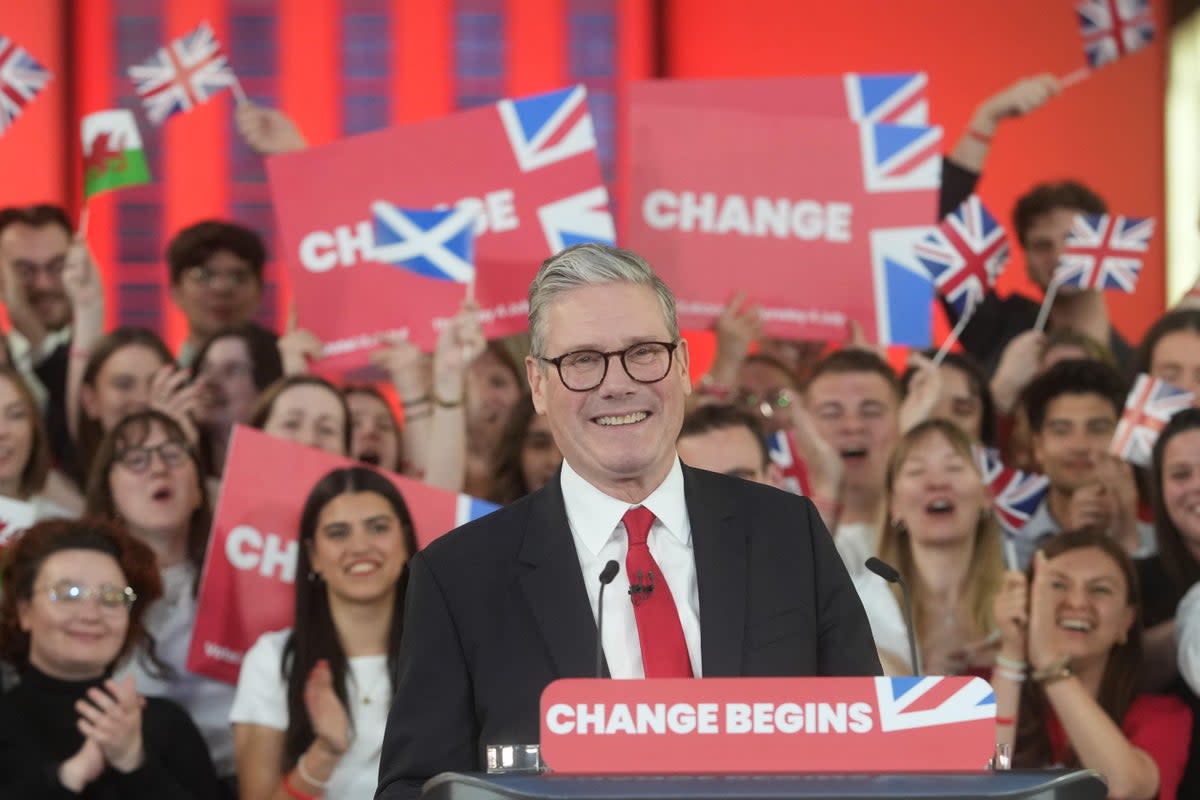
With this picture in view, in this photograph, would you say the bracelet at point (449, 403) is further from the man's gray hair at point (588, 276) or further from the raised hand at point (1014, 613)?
the man's gray hair at point (588, 276)

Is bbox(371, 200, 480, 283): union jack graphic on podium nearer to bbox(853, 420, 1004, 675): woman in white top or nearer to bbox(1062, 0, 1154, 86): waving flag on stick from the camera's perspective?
bbox(853, 420, 1004, 675): woman in white top

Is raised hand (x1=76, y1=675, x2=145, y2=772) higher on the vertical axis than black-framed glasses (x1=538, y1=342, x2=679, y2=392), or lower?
lower

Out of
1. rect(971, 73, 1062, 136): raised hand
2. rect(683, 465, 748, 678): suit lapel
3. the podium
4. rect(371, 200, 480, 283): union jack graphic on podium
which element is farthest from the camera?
rect(971, 73, 1062, 136): raised hand

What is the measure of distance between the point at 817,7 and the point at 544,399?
185 inches

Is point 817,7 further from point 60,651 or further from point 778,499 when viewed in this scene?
point 778,499

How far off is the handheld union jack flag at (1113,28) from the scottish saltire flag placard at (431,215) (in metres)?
1.49

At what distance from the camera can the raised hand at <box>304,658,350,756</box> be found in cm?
354

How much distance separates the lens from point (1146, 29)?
193 inches

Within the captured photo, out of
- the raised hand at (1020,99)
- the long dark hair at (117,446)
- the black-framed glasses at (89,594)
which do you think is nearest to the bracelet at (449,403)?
the long dark hair at (117,446)

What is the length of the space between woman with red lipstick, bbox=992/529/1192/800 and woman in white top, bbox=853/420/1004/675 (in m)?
0.19

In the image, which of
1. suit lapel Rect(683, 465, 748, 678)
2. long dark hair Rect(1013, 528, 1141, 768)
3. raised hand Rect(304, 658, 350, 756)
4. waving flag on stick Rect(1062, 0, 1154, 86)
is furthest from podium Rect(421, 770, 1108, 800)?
waving flag on stick Rect(1062, 0, 1154, 86)

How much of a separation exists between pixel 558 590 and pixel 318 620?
2.04m

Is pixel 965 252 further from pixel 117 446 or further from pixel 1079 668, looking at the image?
pixel 117 446

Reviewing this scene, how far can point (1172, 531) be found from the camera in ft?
12.3
